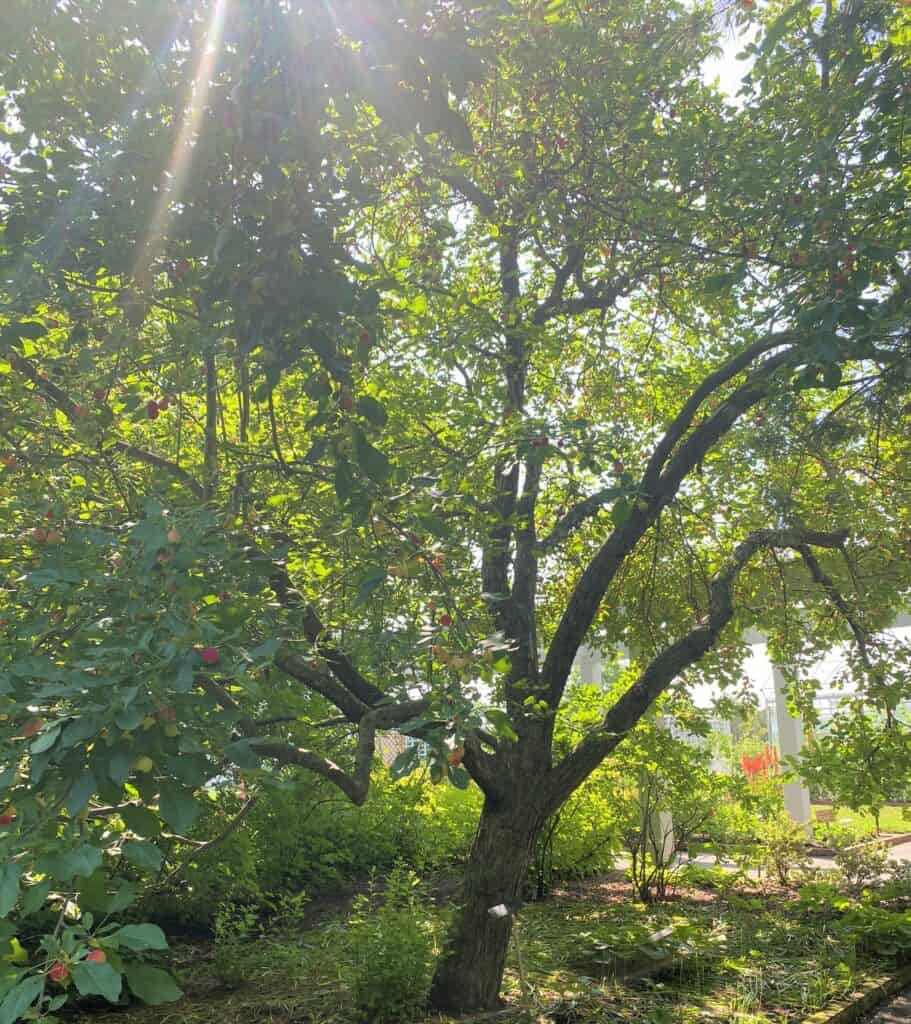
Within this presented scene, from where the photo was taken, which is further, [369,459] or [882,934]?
[882,934]

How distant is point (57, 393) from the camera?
135 inches

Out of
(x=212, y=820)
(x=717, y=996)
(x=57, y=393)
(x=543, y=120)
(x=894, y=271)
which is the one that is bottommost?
(x=717, y=996)

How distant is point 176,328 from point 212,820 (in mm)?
3011

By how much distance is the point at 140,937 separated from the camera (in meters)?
1.38

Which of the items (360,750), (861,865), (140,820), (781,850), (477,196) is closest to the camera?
(140,820)

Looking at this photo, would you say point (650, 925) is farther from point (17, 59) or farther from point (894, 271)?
point (17, 59)

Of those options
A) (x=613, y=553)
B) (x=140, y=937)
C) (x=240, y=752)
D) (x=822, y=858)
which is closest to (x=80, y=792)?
(x=240, y=752)

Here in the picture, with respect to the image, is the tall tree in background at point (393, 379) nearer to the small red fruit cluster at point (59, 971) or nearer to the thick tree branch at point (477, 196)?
the thick tree branch at point (477, 196)

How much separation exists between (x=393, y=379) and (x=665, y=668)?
91.5 inches

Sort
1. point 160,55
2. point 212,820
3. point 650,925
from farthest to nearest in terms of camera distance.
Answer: point 650,925 < point 212,820 < point 160,55

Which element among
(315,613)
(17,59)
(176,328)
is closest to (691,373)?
(315,613)

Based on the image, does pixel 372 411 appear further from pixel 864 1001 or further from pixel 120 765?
pixel 864 1001

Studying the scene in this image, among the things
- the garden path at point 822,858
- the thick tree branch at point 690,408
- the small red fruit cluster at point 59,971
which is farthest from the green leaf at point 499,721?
the garden path at point 822,858

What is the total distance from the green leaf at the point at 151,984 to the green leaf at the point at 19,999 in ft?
0.47
